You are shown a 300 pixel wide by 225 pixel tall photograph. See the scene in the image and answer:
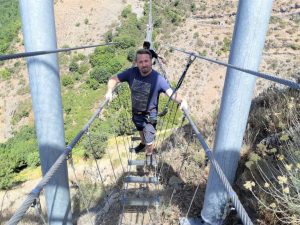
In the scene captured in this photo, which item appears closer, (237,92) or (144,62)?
(237,92)

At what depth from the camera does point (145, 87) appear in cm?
302

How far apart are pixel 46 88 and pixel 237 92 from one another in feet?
4.18

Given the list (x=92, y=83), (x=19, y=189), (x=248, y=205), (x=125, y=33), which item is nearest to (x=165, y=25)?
(x=125, y=33)

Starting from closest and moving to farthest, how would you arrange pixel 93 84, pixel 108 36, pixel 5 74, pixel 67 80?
pixel 93 84, pixel 67 80, pixel 5 74, pixel 108 36

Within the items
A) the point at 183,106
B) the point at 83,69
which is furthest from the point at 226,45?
Result: the point at 183,106

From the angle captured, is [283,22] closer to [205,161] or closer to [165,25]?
[165,25]

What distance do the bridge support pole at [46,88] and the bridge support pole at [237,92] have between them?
115 cm

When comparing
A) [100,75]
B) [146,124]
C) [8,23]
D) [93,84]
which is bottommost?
[93,84]

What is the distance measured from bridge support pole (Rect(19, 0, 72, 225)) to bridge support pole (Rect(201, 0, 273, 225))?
1.15m

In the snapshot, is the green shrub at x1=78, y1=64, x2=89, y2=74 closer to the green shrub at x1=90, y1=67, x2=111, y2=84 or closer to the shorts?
the green shrub at x1=90, y1=67, x2=111, y2=84

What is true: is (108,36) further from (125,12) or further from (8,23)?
(8,23)

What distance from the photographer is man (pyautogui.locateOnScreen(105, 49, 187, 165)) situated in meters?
2.96

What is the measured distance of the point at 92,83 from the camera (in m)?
32.4

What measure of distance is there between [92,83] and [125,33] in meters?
10.0
